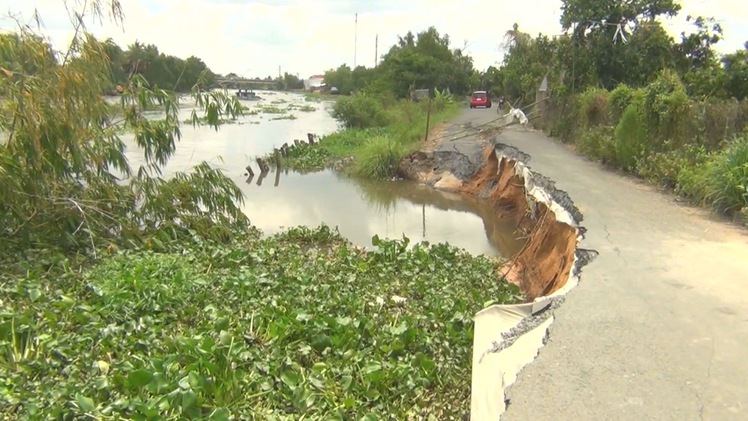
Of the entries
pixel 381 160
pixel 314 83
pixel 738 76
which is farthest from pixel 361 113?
pixel 314 83

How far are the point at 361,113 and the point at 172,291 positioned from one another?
28.9 metres

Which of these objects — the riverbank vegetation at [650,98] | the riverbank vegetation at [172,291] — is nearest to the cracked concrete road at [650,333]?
the riverbank vegetation at [172,291]

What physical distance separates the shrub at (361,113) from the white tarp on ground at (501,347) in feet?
92.9

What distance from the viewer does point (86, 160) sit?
26.4 feet

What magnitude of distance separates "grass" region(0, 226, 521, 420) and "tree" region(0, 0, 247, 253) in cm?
80

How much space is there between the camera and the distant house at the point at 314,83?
132375 mm

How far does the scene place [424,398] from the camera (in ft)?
14.8

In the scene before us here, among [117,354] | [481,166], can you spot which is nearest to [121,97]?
[117,354]

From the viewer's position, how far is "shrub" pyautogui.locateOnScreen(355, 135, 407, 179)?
1923cm

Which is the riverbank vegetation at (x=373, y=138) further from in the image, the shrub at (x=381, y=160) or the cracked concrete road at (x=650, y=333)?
the cracked concrete road at (x=650, y=333)

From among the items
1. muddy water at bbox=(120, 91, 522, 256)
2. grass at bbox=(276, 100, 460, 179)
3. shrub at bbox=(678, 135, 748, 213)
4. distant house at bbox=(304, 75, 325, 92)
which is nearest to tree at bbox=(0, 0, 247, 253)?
muddy water at bbox=(120, 91, 522, 256)

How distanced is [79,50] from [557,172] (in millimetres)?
9225

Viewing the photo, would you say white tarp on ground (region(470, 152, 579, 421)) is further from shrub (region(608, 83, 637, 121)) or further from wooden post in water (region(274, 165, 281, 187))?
wooden post in water (region(274, 165, 281, 187))

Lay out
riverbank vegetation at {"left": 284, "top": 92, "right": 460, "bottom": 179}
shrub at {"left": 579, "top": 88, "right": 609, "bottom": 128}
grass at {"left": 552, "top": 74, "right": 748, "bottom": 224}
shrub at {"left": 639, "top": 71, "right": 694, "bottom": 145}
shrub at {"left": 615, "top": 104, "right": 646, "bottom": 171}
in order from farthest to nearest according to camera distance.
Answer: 1. riverbank vegetation at {"left": 284, "top": 92, "right": 460, "bottom": 179}
2. shrub at {"left": 579, "top": 88, "right": 609, "bottom": 128}
3. shrub at {"left": 615, "top": 104, "right": 646, "bottom": 171}
4. shrub at {"left": 639, "top": 71, "right": 694, "bottom": 145}
5. grass at {"left": 552, "top": 74, "right": 748, "bottom": 224}
